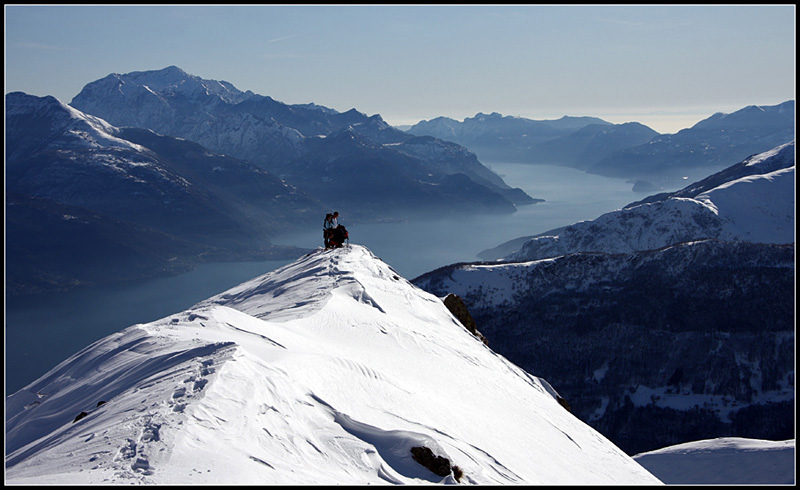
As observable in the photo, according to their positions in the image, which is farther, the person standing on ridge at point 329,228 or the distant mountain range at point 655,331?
the distant mountain range at point 655,331

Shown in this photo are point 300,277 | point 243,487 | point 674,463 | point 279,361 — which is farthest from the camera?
point 674,463

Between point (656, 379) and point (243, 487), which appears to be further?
point (656, 379)

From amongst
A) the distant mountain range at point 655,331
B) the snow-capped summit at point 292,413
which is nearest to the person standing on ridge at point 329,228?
the snow-capped summit at point 292,413

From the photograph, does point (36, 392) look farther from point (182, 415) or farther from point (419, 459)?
point (419, 459)

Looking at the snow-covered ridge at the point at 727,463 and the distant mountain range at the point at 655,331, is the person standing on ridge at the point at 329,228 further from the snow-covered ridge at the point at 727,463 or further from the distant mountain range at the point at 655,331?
the distant mountain range at the point at 655,331

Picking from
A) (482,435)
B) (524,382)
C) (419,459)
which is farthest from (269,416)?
(524,382)

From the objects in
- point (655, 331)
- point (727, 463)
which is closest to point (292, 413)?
point (727, 463)
